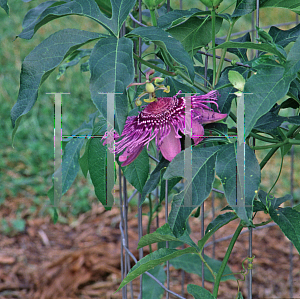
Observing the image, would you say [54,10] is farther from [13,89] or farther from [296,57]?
[13,89]

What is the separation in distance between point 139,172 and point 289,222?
22cm

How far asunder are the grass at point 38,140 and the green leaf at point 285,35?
3.70ft

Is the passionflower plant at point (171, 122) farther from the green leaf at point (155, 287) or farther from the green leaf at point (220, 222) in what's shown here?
the green leaf at point (155, 287)

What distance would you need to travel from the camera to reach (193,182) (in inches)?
17.5

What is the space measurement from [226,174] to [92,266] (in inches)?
37.9

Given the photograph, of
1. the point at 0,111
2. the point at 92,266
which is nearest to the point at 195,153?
the point at 92,266

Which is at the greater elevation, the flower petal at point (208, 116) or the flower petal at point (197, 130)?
the flower petal at point (208, 116)

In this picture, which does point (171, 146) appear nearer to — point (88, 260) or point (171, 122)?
point (171, 122)

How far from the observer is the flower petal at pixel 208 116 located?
0.47 meters

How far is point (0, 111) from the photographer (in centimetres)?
196

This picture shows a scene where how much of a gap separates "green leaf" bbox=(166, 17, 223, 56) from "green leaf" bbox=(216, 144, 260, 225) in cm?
18

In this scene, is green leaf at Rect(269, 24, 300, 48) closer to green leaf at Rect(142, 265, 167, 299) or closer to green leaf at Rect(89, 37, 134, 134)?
green leaf at Rect(89, 37, 134, 134)

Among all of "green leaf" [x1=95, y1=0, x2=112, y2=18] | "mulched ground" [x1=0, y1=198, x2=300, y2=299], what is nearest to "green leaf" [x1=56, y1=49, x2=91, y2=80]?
"green leaf" [x1=95, y1=0, x2=112, y2=18]

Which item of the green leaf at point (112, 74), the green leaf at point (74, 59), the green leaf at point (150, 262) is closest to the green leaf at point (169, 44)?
the green leaf at point (112, 74)
